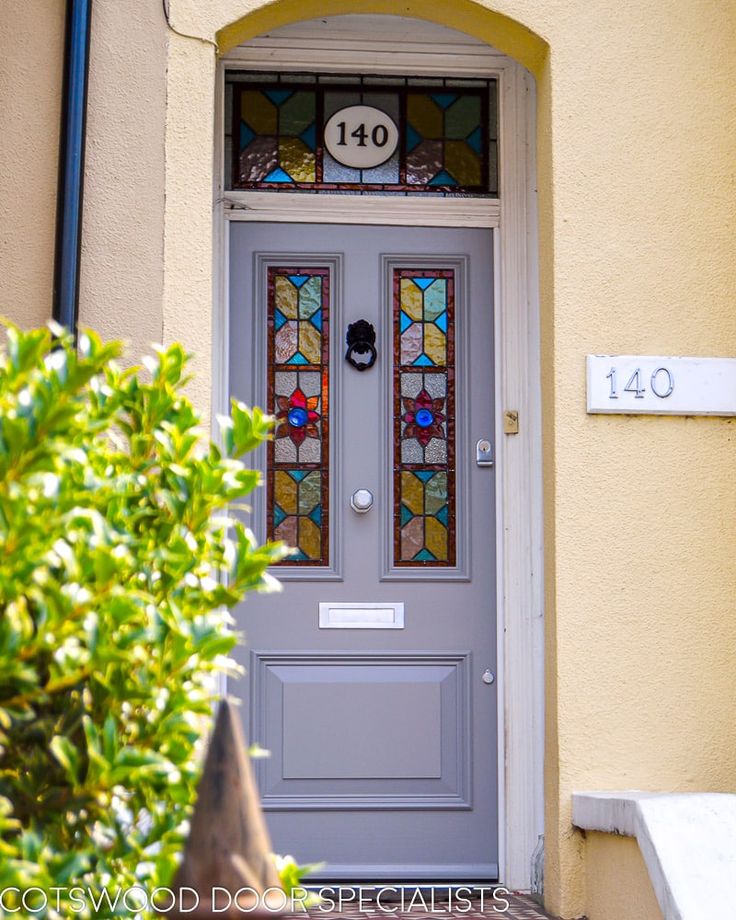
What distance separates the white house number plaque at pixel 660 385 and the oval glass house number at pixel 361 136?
135 cm

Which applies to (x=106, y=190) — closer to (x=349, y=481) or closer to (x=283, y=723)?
(x=349, y=481)

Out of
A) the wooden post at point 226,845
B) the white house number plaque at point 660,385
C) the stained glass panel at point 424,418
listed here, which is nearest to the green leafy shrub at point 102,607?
the wooden post at point 226,845

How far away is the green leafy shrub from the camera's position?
6.44 feet

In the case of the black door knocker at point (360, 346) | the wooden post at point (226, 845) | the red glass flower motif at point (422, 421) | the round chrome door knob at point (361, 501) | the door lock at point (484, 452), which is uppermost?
the black door knocker at point (360, 346)

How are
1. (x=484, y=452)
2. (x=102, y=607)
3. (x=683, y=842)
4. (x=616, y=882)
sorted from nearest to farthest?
(x=102, y=607)
(x=683, y=842)
(x=616, y=882)
(x=484, y=452)

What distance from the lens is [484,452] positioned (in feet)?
16.1

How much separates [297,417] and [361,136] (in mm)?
1150

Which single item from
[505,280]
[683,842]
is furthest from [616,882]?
[505,280]

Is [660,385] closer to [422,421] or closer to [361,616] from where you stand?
[422,421]

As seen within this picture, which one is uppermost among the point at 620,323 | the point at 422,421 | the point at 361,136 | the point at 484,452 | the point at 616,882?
the point at 361,136

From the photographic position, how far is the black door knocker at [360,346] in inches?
192

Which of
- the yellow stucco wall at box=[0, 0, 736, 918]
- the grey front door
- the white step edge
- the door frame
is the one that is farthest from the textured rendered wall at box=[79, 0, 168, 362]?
the white step edge

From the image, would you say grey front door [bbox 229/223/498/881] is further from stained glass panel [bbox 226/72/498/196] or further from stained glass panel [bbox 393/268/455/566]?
stained glass panel [bbox 226/72/498/196]

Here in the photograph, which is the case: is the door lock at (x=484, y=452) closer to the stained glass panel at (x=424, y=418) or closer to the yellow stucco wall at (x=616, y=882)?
the stained glass panel at (x=424, y=418)
